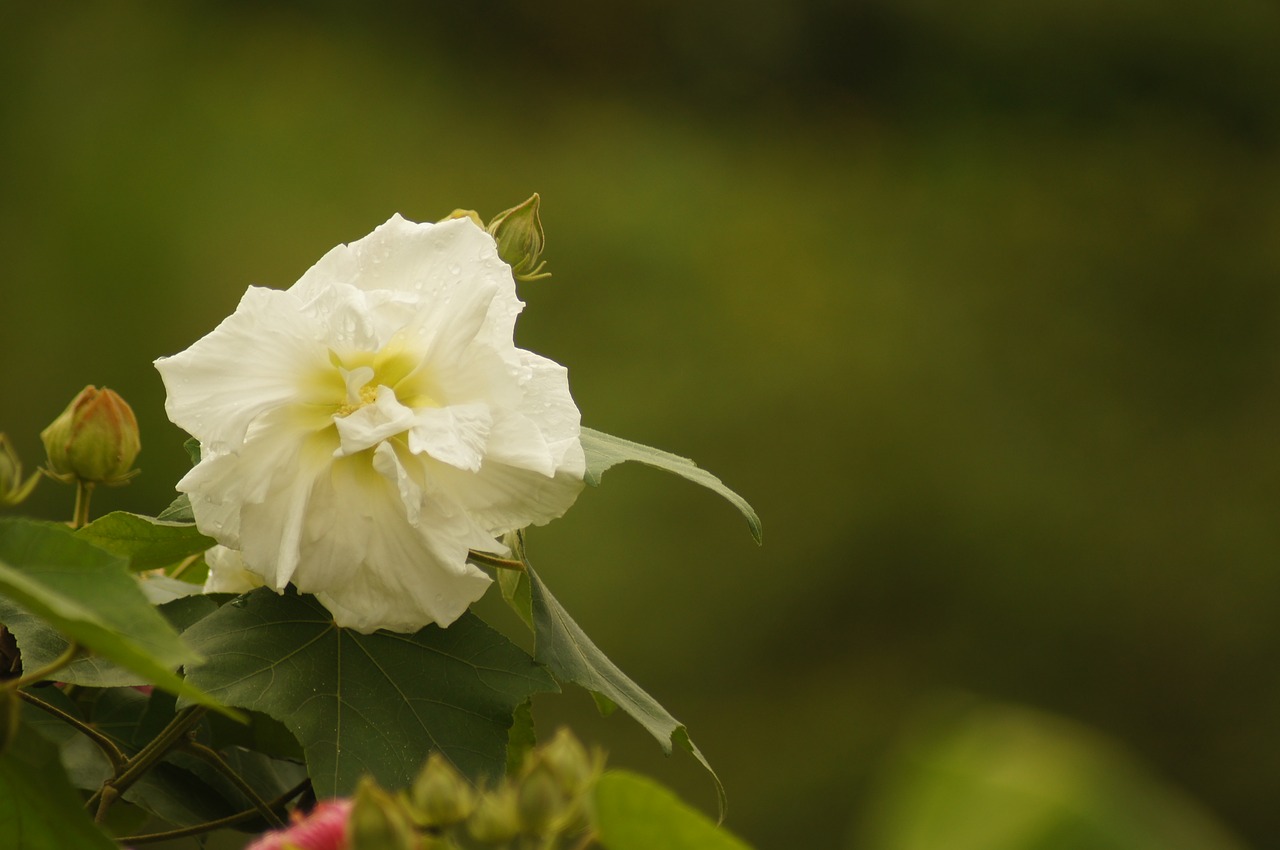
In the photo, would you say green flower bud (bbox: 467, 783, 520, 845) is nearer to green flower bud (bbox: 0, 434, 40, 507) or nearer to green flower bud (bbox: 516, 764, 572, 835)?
green flower bud (bbox: 516, 764, 572, 835)

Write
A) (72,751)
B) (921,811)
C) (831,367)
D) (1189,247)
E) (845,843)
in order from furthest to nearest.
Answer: (1189,247), (831,367), (845,843), (72,751), (921,811)

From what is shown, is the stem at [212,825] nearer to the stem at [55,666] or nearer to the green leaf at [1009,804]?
the stem at [55,666]

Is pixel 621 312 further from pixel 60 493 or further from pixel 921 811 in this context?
pixel 921 811

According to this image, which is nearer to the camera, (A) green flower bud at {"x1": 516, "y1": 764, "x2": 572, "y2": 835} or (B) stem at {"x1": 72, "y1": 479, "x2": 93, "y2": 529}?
(A) green flower bud at {"x1": 516, "y1": 764, "x2": 572, "y2": 835}

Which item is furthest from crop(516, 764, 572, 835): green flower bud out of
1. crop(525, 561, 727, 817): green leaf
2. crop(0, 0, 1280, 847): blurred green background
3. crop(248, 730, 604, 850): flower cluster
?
crop(0, 0, 1280, 847): blurred green background

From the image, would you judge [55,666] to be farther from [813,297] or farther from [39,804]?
[813,297]

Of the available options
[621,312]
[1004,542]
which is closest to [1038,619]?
[1004,542]

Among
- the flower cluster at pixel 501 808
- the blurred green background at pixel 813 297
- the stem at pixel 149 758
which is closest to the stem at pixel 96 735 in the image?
the stem at pixel 149 758
